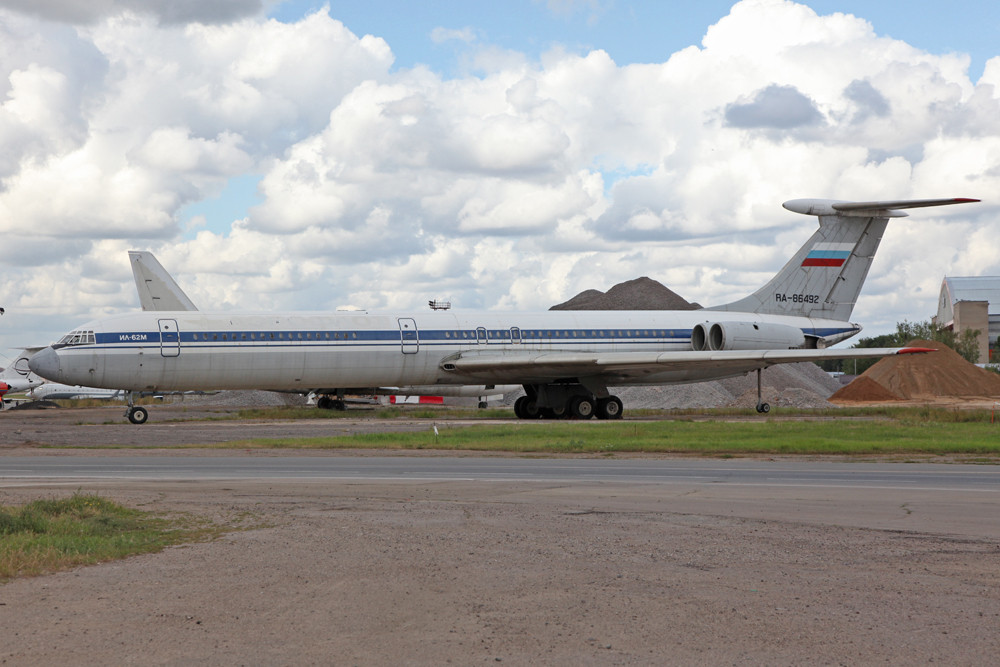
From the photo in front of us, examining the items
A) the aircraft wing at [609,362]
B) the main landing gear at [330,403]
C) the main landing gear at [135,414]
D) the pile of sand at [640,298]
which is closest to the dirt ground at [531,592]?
the aircraft wing at [609,362]

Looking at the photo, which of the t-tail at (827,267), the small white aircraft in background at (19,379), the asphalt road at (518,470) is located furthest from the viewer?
the small white aircraft in background at (19,379)

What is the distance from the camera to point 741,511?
11969mm

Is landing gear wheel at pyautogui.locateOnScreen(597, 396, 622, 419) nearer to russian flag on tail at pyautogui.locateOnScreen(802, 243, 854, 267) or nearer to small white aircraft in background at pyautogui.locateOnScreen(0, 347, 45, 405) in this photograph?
russian flag on tail at pyautogui.locateOnScreen(802, 243, 854, 267)

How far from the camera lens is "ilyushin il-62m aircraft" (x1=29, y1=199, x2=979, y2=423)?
31.1 m

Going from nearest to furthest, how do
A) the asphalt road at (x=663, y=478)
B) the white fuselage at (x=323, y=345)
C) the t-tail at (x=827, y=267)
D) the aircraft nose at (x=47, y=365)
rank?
the asphalt road at (x=663, y=478)
the aircraft nose at (x=47, y=365)
the white fuselage at (x=323, y=345)
the t-tail at (x=827, y=267)

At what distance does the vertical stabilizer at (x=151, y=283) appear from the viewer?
149ft

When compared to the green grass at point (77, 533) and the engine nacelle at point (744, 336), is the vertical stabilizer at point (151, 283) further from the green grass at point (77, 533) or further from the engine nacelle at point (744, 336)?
the green grass at point (77, 533)

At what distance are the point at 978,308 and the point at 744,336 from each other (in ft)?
292

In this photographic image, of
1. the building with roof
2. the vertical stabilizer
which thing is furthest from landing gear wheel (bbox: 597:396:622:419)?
the building with roof

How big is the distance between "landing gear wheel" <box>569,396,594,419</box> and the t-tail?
8.44 meters

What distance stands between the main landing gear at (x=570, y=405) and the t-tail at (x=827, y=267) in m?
7.78

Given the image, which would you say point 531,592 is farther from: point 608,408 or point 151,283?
point 151,283

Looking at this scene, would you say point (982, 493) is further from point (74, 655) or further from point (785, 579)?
point (74, 655)

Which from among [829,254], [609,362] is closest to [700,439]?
[609,362]
